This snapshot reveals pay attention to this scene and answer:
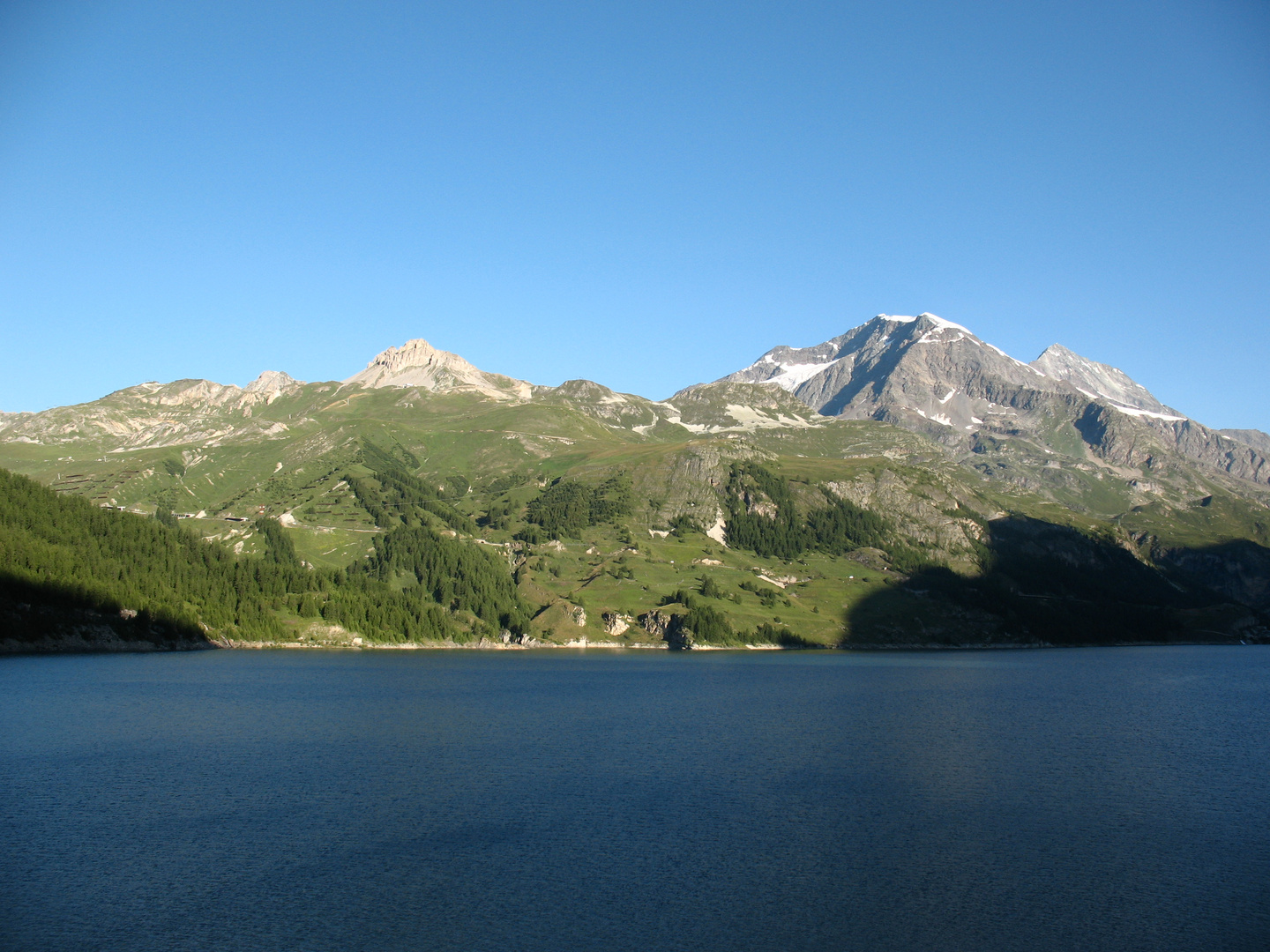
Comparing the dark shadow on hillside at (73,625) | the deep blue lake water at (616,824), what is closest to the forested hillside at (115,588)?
the dark shadow on hillside at (73,625)

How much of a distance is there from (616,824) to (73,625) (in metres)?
Result: 135

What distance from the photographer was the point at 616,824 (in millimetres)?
52406

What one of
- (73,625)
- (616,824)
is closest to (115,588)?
(73,625)

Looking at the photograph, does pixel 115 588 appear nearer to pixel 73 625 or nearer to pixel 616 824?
pixel 73 625

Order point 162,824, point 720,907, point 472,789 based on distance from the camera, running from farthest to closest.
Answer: point 472,789
point 162,824
point 720,907

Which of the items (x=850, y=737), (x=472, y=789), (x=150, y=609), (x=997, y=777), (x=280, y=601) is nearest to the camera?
(x=472, y=789)

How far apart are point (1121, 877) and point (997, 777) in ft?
73.2

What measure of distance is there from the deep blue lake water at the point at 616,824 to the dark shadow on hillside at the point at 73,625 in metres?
45.3

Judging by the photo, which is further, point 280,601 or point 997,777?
point 280,601

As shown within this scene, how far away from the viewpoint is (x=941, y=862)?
46625 millimetres

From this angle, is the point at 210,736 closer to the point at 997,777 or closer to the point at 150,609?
the point at 997,777

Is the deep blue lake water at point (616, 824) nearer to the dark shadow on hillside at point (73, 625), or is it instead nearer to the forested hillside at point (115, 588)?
the dark shadow on hillside at point (73, 625)

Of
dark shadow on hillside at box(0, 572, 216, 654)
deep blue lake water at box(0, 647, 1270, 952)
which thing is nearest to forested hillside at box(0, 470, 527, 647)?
dark shadow on hillside at box(0, 572, 216, 654)

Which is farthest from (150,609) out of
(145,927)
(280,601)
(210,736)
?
(145,927)
